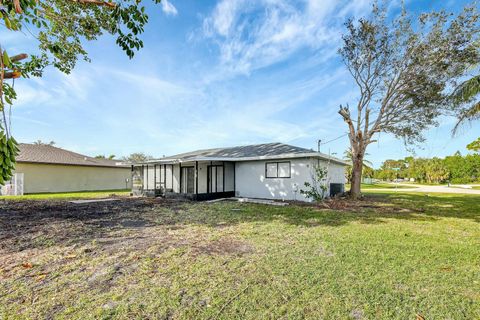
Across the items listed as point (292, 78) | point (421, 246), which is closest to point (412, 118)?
point (292, 78)

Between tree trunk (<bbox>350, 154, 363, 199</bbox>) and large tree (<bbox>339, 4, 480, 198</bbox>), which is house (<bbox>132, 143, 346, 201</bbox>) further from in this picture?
large tree (<bbox>339, 4, 480, 198</bbox>)

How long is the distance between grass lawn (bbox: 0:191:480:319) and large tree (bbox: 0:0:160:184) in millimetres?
2161

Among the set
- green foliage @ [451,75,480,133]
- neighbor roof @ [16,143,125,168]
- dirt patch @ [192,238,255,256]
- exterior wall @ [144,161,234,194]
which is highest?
green foliage @ [451,75,480,133]

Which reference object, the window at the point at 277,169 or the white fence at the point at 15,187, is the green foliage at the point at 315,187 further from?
the white fence at the point at 15,187

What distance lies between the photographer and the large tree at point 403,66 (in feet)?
37.0

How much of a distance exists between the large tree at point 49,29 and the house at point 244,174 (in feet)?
27.6

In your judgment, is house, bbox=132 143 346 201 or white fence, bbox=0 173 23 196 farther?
white fence, bbox=0 173 23 196

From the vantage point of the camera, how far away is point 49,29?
4.32 metres

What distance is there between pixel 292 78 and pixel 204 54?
5.81m

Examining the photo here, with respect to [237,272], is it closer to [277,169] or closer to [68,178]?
[277,169]

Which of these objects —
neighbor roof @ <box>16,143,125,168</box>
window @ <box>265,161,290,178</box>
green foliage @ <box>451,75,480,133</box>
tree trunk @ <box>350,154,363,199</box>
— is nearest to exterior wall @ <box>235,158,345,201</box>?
window @ <box>265,161,290,178</box>

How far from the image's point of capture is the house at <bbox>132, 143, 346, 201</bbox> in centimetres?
1340

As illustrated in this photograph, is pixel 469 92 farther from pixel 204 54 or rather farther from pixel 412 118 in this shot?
pixel 204 54

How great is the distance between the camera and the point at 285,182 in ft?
45.3
